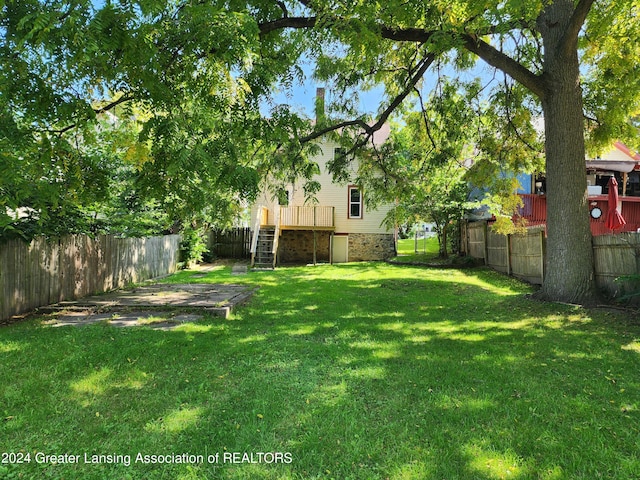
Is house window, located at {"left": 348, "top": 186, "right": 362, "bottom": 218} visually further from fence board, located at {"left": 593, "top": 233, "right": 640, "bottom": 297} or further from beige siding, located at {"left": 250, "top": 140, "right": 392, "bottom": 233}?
fence board, located at {"left": 593, "top": 233, "right": 640, "bottom": 297}

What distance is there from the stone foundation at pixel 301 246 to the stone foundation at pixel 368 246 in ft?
4.71

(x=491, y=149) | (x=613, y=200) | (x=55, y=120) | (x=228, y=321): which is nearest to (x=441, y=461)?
(x=228, y=321)

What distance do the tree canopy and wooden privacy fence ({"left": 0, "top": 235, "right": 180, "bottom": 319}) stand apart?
3.92ft

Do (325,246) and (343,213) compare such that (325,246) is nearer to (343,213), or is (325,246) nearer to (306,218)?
(343,213)

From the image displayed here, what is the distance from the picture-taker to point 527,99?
973cm

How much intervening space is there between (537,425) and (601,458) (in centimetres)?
43

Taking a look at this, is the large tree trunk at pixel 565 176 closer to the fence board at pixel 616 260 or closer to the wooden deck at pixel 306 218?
the fence board at pixel 616 260

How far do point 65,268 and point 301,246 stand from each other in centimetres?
1314

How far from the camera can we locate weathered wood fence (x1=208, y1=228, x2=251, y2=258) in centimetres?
2006

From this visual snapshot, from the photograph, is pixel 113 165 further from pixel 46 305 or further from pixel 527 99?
pixel 527 99

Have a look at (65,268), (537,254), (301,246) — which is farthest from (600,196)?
(65,268)

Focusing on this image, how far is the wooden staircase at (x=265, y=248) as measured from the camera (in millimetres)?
16562

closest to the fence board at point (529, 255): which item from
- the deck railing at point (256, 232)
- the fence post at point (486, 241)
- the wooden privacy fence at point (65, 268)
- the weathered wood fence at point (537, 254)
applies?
the weathered wood fence at point (537, 254)

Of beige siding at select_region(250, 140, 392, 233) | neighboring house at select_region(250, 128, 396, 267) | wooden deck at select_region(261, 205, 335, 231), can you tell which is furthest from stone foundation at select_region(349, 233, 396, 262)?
wooden deck at select_region(261, 205, 335, 231)
